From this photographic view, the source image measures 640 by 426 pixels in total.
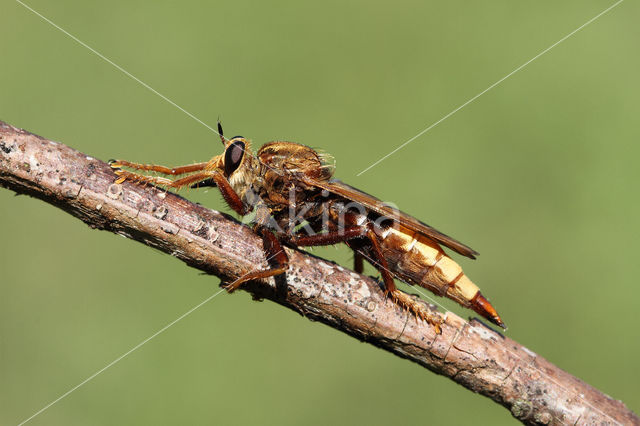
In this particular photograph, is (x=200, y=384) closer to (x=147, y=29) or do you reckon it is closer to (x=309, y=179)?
(x=309, y=179)

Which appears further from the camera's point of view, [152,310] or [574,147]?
[574,147]

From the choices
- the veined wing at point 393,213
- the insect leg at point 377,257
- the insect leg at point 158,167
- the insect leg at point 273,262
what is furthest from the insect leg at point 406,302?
the insect leg at point 158,167

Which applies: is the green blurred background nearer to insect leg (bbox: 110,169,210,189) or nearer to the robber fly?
the robber fly

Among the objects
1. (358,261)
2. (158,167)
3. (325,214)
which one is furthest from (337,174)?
(158,167)

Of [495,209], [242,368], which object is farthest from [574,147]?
[242,368]

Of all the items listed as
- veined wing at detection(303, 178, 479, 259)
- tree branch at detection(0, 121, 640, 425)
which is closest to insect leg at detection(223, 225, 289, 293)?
tree branch at detection(0, 121, 640, 425)

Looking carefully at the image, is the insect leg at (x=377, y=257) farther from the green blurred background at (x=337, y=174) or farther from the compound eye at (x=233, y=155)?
the green blurred background at (x=337, y=174)

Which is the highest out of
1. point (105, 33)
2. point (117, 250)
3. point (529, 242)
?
point (105, 33)
